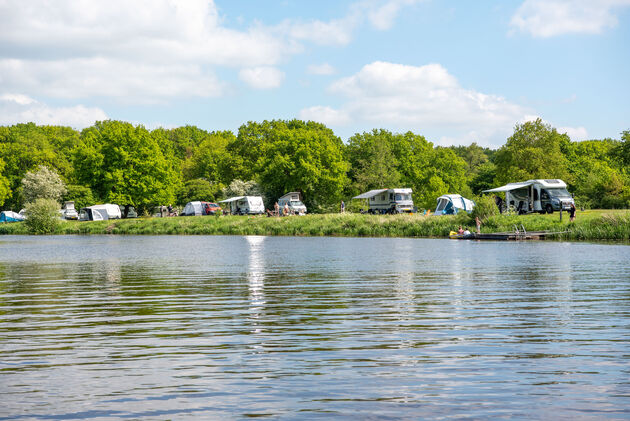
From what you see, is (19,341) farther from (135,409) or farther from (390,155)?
(390,155)

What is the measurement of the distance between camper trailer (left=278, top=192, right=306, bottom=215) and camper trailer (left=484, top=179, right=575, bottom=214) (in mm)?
28042

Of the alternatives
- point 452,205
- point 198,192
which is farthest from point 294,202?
point 198,192

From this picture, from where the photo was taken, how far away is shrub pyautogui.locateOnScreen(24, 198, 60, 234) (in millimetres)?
74062

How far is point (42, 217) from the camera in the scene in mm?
74500

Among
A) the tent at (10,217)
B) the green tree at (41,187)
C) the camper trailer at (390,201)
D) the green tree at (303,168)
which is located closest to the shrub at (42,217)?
the green tree at (41,187)

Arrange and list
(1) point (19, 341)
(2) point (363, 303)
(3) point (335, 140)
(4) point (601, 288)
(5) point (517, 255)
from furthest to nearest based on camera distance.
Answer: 1. (3) point (335, 140)
2. (5) point (517, 255)
3. (4) point (601, 288)
4. (2) point (363, 303)
5. (1) point (19, 341)

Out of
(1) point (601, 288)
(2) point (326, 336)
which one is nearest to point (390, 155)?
(1) point (601, 288)

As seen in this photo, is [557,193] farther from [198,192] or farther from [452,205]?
[198,192]

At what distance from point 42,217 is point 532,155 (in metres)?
53.8

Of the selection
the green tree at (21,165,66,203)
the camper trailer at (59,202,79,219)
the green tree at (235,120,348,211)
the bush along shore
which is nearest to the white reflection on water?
the bush along shore

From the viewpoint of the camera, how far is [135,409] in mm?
7152

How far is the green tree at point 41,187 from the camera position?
298 ft

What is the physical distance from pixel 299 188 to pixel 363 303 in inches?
2942

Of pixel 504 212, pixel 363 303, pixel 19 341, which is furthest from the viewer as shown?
pixel 504 212
